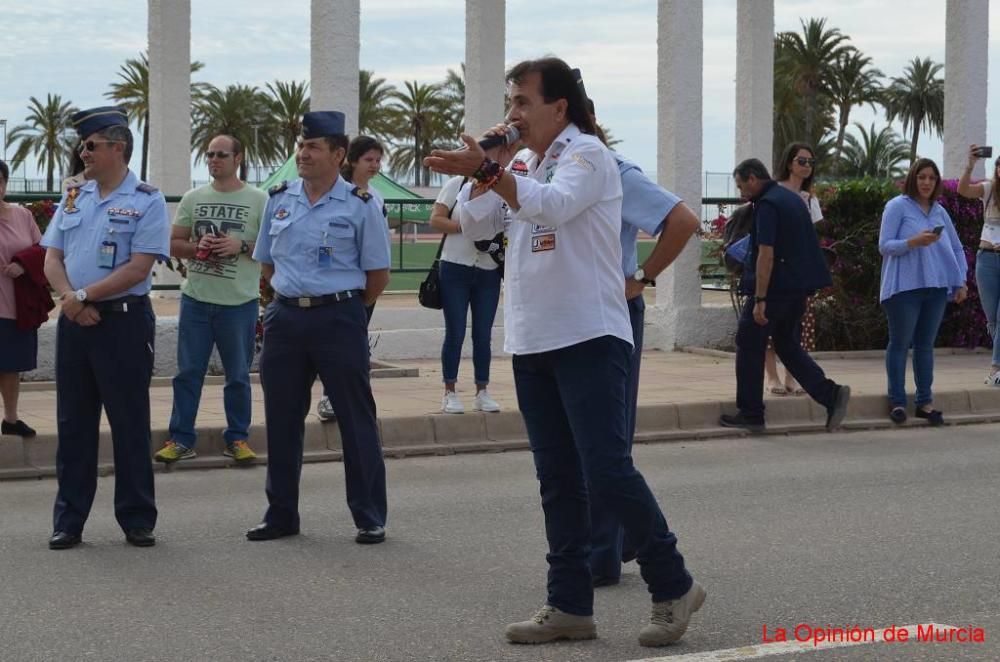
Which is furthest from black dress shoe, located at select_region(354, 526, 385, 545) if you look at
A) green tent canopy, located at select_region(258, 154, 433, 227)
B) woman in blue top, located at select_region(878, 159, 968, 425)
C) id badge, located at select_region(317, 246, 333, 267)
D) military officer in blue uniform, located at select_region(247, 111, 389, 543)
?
green tent canopy, located at select_region(258, 154, 433, 227)

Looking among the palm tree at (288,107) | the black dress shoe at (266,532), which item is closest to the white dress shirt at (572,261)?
the black dress shoe at (266,532)

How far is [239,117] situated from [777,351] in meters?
58.8

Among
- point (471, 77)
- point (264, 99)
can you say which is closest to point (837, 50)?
point (264, 99)

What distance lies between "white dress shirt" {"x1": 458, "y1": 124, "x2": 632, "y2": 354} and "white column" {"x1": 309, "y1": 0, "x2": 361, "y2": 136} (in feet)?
29.4

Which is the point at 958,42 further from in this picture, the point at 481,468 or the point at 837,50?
the point at 837,50

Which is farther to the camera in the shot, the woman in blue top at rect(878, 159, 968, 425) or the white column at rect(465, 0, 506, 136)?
the white column at rect(465, 0, 506, 136)

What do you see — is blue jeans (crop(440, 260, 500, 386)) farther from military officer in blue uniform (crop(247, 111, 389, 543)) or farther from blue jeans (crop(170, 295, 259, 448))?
military officer in blue uniform (crop(247, 111, 389, 543))

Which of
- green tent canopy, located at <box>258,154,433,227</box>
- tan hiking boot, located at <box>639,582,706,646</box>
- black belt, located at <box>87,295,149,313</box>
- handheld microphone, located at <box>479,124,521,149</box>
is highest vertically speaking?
green tent canopy, located at <box>258,154,433,227</box>

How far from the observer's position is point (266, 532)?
715cm

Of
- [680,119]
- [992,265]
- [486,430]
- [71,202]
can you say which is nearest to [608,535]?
[71,202]

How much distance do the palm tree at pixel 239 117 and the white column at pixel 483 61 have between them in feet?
155

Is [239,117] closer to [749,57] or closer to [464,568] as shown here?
[749,57]

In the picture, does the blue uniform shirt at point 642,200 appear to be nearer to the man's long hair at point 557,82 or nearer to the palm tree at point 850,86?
the man's long hair at point 557,82

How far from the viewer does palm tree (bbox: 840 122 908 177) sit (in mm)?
81500
